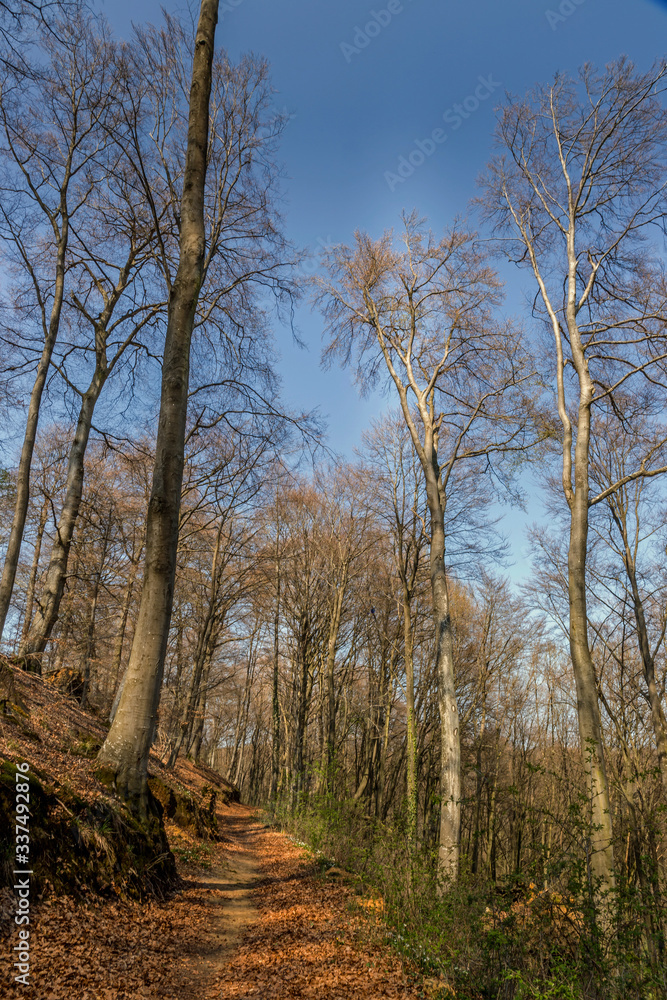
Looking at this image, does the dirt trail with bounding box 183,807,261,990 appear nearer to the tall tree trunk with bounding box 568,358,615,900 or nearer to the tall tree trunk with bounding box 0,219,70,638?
the tall tree trunk with bounding box 568,358,615,900

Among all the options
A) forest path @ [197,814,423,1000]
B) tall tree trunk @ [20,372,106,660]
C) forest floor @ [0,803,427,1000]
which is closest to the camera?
forest floor @ [0,803,427,1000]

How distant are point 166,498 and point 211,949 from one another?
14.2 feet

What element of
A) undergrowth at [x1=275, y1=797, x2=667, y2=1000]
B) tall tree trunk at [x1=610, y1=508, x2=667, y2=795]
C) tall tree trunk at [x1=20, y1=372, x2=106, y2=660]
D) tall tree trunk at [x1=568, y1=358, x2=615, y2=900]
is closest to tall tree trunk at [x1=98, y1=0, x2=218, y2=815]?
undergrowth at [x1=275, y1=797, x2=667, y2=1000]

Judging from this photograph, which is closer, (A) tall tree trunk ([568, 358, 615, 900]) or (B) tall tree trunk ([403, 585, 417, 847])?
(A) tall tree trunk ([568, 358, 615, 900])

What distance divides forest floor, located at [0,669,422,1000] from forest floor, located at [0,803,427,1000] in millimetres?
10

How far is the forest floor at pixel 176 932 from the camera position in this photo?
338cm

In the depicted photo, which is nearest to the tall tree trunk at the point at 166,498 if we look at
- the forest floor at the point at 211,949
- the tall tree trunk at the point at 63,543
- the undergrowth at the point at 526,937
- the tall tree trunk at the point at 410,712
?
the forest floor at the point at 211,949

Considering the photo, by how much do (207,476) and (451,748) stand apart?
8.84 meters

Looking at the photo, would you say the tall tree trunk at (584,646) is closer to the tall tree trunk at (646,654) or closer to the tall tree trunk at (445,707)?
the tall tree trunk at (445,707)

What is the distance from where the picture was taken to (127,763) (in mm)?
5504

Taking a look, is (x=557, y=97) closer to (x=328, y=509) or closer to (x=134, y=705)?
(x=328, y=509)

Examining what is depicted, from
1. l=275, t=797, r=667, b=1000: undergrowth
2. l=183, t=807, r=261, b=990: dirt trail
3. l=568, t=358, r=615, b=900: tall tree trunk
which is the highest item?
l=568, t=358, r=615, b=900: tall tree trunk

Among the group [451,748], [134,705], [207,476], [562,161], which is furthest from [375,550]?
[134,705]

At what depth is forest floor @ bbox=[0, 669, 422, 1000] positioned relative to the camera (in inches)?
133
